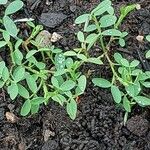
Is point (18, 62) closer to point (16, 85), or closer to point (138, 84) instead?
point (16, 85)

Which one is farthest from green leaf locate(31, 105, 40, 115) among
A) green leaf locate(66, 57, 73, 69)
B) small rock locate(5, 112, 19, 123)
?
green leaf locate(66, 57, 73, 69)

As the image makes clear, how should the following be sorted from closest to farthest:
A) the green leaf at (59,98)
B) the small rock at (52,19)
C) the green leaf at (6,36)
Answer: the green leaf at (59,98), the green leaf at (6,36), the small rock at (52,19)

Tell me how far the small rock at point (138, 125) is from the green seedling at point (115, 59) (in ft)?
0.12

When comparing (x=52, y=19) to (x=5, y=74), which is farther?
(x=52, y=19)

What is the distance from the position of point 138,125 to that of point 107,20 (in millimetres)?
470

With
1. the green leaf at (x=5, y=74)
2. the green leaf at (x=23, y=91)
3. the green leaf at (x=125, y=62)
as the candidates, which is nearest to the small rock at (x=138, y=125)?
the green leaf at (x=125, y=62)

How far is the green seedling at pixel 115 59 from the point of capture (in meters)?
1.72

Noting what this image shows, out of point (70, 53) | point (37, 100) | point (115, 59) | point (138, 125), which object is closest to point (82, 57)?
point (70, 53)

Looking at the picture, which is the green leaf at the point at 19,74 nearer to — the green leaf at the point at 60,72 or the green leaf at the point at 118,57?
the green leaf at the point at 60,72

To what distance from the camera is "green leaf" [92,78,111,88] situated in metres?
1.74

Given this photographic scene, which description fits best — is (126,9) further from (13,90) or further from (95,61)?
(13,90)

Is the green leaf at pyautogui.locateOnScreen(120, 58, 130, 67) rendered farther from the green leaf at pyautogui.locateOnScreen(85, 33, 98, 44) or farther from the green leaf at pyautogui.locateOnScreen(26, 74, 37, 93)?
the green leaf at pyautogui.locateOnScreen(26, 74, 37, 93)

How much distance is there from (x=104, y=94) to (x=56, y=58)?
0.87 feet

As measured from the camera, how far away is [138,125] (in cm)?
176
